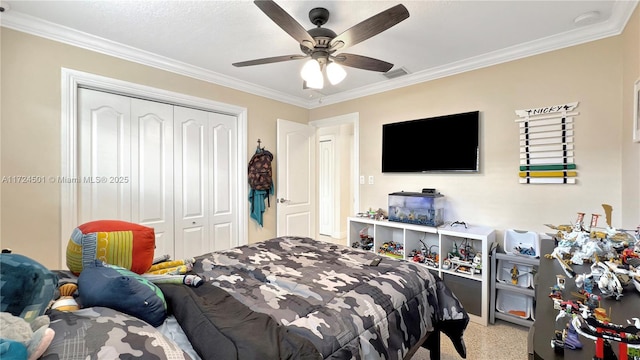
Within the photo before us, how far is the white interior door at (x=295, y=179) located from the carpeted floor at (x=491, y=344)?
2300mm

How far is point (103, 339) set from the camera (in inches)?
27.8

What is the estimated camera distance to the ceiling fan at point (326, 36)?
4.63 ft

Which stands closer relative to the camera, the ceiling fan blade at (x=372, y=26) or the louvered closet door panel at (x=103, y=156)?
the ceiling fan blade at (x=372, y=26)

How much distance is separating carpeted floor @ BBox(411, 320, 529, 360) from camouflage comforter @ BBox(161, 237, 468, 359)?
1.47 feet

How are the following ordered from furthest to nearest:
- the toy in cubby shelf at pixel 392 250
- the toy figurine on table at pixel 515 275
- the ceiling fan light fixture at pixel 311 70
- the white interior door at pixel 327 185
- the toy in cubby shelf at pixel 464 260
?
the white interior door at pixel 327 185 → the toy in cubby shelf at pixel 392 250 → the toy in cubby shelf at pixel 464 260 → the toy figurine on table at pixel 515 275 → the ceiling fan light fixture at pixel 311 70

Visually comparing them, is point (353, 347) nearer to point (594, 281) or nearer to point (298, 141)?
point (594, 281)

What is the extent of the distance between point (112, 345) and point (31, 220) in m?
2.23

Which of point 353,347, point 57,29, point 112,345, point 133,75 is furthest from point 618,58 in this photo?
point 57,29

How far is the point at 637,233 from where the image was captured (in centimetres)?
112

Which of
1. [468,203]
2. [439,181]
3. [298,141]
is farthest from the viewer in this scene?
[298,141]

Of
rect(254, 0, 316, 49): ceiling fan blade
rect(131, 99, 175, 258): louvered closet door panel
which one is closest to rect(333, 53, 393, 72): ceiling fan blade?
Answer: rect(254, 0, 316, 49): ceiling fan blade

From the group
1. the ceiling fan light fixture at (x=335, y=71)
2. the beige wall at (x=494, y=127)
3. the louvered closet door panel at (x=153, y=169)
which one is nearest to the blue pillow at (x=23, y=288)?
the ceiling fan light fixture at (x=335, y=71)

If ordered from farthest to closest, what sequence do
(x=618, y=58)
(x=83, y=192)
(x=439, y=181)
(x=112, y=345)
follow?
(x=439, y=181), (x=83, y=192), (x=618, y=58), (x=112, y=345)

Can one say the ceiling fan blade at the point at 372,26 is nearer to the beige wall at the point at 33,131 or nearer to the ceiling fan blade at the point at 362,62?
the ceiling fan blade at the point at 362,62
